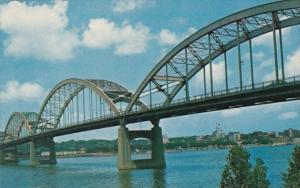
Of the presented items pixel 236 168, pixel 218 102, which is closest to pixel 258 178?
pixel 236 168

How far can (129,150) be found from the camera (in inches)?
3720

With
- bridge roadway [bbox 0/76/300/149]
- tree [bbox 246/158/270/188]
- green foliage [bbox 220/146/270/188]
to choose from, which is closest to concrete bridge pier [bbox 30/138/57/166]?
bridge roadway [bbox 0/76/300/149]

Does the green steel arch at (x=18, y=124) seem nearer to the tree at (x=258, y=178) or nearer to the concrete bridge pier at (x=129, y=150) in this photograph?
the concrete bridge pier at (x=129, y=150)

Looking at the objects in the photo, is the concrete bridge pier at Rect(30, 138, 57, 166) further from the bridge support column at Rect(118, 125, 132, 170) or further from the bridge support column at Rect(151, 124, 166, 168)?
the bridge support column at Rect(151, 124, 166, 168)

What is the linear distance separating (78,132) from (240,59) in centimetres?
6304

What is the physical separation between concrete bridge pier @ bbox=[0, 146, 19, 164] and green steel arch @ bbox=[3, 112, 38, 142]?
11.8 ft

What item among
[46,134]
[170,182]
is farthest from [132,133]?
[46,134]

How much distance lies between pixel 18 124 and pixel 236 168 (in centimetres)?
16366

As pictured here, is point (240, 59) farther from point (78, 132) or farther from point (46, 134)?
point (46, 134)

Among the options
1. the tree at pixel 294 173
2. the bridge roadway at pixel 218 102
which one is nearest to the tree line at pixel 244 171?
the tree at pixel 294 173

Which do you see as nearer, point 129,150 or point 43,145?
point 129,150

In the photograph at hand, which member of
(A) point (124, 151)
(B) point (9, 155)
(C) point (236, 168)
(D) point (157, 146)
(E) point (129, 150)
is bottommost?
(C) point (236, 168)

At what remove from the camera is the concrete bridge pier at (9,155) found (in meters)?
181

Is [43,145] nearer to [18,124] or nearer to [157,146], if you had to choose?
[18,124]
